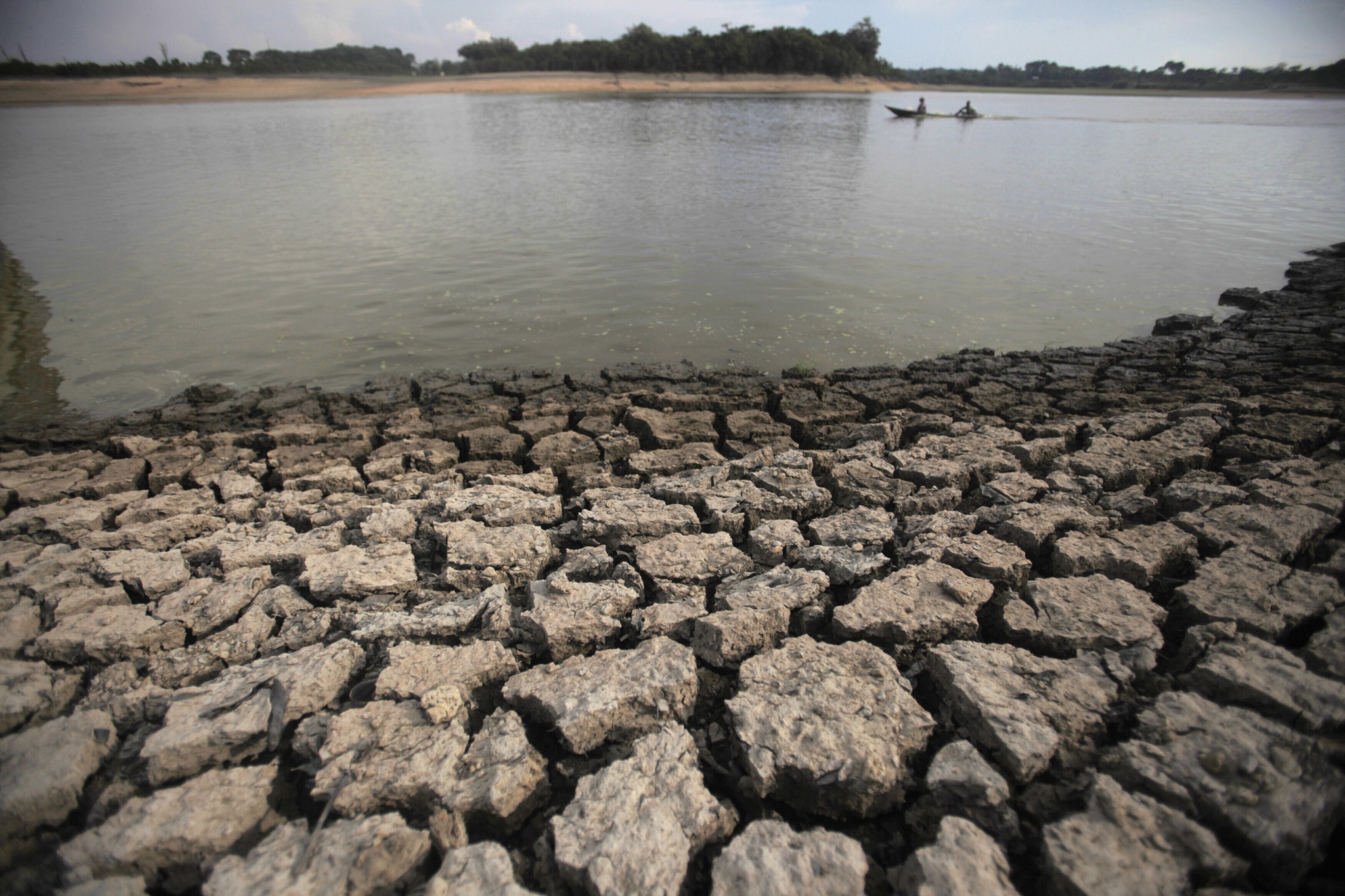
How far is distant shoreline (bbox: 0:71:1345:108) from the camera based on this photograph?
37.5m

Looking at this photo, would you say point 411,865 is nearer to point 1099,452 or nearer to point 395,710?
point 395,710

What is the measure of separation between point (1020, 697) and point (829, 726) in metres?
0.73

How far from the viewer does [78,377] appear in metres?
6.86

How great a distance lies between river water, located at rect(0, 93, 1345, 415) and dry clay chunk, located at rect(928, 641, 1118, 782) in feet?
16.1

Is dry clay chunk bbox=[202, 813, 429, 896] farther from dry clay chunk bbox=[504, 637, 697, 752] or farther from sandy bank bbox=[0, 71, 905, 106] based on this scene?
sandy bank bbox=[0, 71, 905, 106]

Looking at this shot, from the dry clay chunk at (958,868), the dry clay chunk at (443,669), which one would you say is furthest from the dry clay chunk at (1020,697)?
the dry clay chunk at (443,669)

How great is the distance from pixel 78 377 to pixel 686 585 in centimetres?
773

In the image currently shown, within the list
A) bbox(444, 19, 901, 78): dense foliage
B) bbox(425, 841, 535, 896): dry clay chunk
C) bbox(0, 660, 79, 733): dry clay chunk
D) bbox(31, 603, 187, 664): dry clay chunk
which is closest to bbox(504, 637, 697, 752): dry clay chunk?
bbox(425, 841, 535, 896): dry clay chunk

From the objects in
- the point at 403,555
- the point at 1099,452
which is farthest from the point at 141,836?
the point at 1099,452

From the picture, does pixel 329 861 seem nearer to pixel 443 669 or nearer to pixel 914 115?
pixel 443 669

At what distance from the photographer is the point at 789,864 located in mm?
1838

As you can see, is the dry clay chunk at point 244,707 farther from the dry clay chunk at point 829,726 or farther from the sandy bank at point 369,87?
the sandy bank at point 369,87

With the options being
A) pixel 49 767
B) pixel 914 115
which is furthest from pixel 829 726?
pixel 914 115

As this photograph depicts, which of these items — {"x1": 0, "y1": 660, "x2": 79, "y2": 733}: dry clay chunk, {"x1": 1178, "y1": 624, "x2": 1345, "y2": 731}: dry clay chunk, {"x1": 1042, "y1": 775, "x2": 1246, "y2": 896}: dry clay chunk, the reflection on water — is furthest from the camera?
Result: the reflection on water
